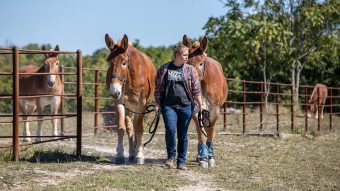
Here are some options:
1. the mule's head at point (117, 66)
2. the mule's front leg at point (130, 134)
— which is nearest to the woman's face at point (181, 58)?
the mule's head at point (117, 66)

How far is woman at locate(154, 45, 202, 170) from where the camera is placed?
7.36 m

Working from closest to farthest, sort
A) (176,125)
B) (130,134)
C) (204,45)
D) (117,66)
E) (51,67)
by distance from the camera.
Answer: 1. (176,125)
2. (117,66)
3. (204,45)
4. (130,134)
5. (51,67)

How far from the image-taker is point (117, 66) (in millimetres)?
7664

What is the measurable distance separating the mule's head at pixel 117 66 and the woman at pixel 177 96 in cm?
58

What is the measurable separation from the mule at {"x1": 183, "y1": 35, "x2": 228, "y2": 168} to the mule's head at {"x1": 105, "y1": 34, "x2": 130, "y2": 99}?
107 cm

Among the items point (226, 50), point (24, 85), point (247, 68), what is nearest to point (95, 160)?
point (24, 85)

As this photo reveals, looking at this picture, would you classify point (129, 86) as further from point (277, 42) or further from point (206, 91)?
point (277, 42)

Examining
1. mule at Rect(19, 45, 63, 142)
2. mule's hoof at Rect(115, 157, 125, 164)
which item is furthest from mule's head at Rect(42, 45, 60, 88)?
mule's hoof at Rect(115, 157, 125, 164)

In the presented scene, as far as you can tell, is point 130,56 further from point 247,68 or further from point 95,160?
point 247,68

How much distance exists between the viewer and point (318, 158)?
9609 millimetres

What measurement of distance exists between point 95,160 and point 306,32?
55.0ft

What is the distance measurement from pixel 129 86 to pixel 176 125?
3.56 ft

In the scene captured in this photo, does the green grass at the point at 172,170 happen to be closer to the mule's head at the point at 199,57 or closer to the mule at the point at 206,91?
the mule at the point at 206,91

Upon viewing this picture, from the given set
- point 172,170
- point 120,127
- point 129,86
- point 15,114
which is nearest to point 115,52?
point 129,86
